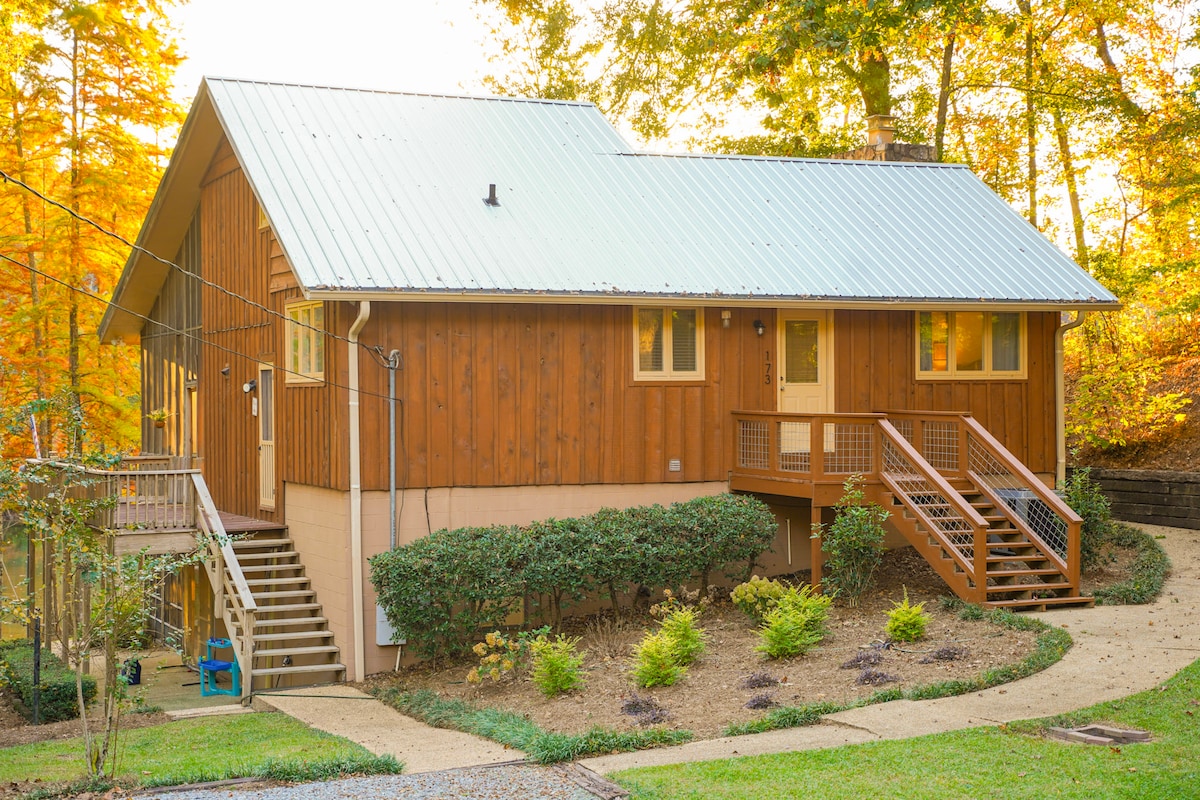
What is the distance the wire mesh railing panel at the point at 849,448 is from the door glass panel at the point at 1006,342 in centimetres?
266

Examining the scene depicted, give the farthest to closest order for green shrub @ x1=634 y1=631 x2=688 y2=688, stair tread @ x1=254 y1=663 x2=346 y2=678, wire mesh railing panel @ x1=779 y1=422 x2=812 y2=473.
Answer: wire mesh railing panel @ x1=779 y1=422 x2=812 y2=473 → stair tread @ x1=254 y1=663 x2=346 y2=678 → green shrub @ x1=634 y1=631 x2=688 y2=688

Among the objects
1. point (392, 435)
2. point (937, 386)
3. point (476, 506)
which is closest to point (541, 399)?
point (476, 506)

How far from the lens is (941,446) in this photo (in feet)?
55.6

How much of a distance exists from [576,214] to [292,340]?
14.0 feet

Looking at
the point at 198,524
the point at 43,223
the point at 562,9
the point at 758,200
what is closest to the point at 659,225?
the point at 758,200

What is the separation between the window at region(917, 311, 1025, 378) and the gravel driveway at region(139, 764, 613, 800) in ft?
34.2

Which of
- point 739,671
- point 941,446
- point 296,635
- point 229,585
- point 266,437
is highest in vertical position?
point 266,437

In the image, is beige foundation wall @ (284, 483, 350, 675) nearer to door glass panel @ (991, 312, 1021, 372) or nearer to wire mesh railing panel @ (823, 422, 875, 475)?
wire mesh railing panel @ (823, 422, 875, 475)

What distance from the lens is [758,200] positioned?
63.4 feet

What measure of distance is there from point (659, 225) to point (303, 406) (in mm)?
5523

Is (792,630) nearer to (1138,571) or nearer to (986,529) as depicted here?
(986,529)

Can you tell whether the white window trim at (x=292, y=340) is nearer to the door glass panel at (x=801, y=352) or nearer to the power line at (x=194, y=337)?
the power line at (x=194, y=337)

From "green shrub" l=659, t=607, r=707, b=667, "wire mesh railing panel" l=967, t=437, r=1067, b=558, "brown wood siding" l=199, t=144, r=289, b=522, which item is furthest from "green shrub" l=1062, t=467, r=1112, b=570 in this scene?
"brown wood siding" l=199, t=144, r=289, b=522

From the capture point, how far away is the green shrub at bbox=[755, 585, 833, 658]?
40.8 feet
